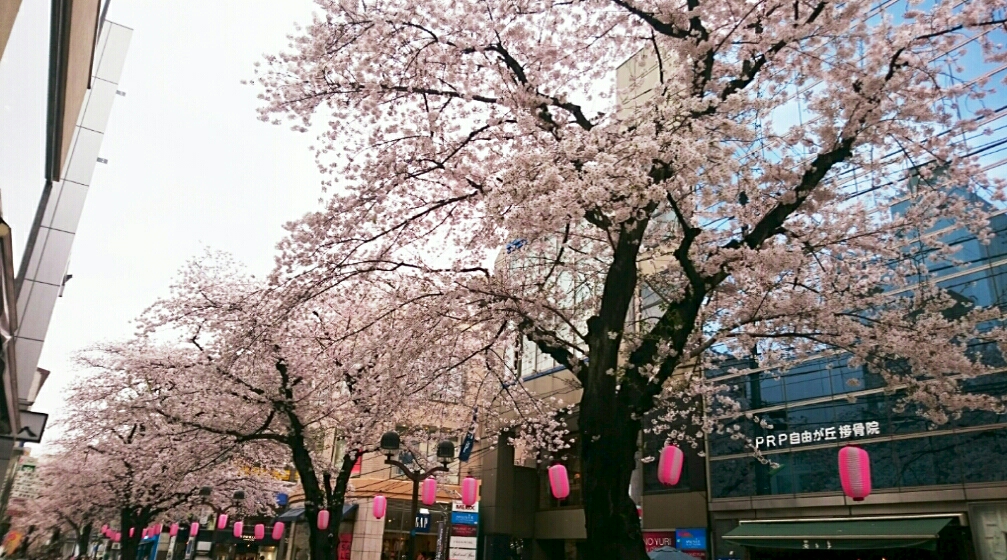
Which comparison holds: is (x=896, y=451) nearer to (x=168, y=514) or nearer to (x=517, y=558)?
(x=517, y=558)

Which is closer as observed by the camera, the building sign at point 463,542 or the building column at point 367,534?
the building sign at point 463,542

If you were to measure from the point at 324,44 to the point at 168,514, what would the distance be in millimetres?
31142

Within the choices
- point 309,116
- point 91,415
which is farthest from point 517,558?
point 309,116

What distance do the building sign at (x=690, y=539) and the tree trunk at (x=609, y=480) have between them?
9068mm

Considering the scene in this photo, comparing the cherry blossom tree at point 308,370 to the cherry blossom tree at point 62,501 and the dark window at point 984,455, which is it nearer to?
the dark window at point 984,455

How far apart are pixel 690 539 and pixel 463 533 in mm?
6455

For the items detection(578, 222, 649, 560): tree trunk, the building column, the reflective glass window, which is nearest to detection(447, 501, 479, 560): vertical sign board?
the building column

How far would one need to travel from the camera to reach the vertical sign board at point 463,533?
A: 17891 millimetres

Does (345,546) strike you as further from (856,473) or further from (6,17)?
(6,17)

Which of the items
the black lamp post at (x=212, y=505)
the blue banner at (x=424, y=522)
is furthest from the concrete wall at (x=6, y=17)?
the blue banner at (x=424, y=522)

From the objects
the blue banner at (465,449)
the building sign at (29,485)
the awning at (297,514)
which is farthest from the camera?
the building sign at (29,485)

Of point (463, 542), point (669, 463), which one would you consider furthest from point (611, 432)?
point (463, 542)

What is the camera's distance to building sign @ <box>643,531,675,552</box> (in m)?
15.7

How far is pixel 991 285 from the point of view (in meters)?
11.5
